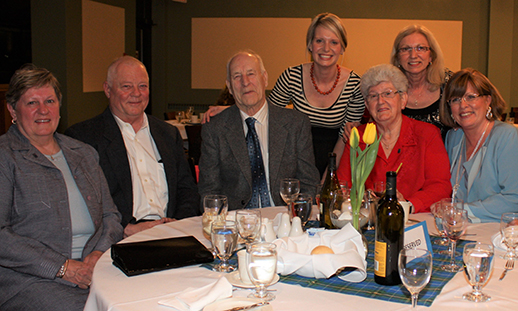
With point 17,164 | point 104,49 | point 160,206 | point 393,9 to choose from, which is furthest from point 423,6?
point 17,164

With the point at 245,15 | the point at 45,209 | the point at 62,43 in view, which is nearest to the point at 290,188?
Answer: the point at 45,209

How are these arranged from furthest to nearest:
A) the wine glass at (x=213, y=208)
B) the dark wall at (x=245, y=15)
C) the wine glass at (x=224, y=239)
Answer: the dark wall at (x=245, y=15)
the wine glass at (x=213, y=208)
the wine glass at (x=224, y=239)

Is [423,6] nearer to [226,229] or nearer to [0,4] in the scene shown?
[0,4]

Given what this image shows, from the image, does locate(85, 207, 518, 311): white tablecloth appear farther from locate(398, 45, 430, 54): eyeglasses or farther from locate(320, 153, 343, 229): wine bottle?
locate(398, 45, 430, 54): eyeglasses

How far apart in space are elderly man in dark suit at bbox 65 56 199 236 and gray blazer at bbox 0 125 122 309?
1.25 ft

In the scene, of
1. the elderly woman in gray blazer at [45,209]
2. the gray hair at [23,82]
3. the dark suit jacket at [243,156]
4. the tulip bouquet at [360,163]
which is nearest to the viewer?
the tulip bouquet at [360,163]

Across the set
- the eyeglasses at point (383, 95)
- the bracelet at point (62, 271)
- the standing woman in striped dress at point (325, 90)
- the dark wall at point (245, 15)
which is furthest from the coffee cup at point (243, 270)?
the dark wall at point (245, 15)

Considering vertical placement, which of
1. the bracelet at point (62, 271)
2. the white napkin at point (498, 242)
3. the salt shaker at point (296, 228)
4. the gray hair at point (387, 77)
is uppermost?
the gray hair at point (387, 77)

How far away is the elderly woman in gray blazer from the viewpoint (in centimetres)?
206

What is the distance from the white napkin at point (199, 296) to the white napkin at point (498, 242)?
109cm

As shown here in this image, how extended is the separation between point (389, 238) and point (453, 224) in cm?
36

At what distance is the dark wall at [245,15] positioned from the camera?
10.4 m

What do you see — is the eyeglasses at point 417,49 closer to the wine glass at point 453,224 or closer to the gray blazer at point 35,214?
the wine glass at point 453,224

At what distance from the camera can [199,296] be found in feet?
4.61
